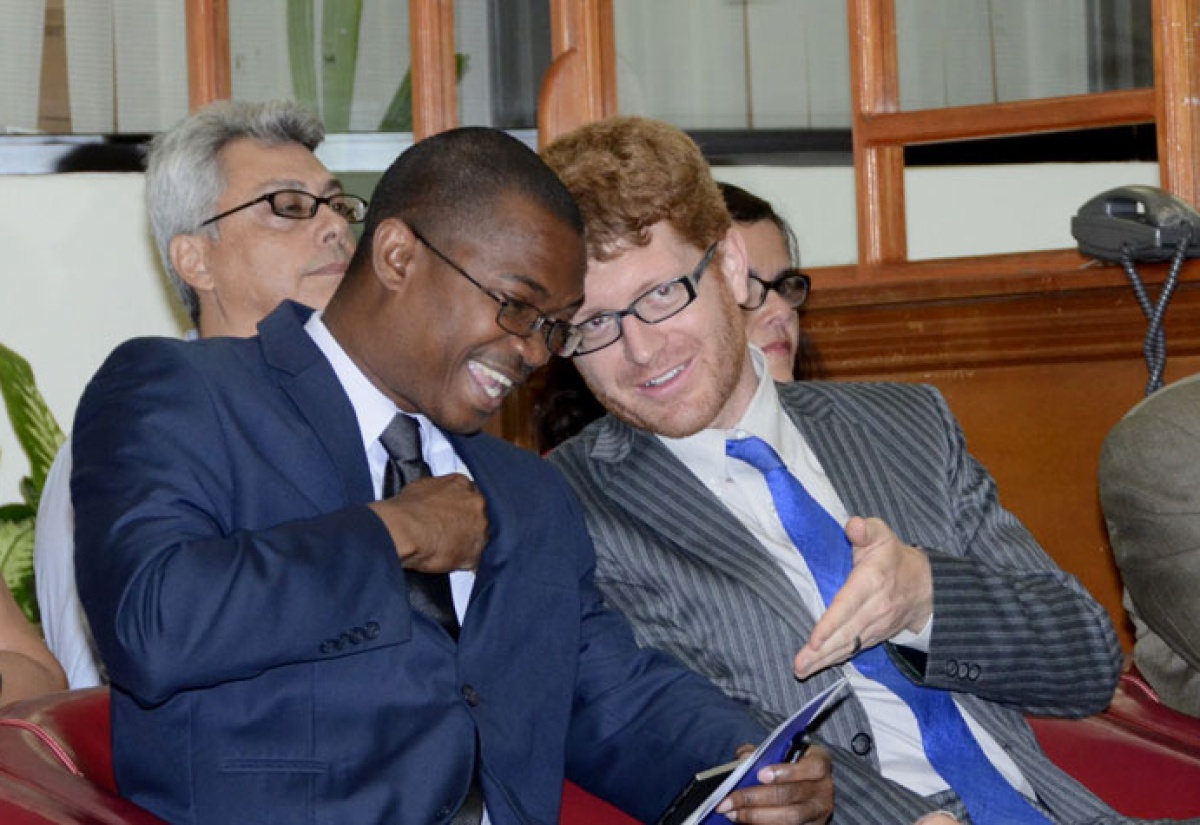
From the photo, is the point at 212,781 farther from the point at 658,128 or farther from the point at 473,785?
the point at 658,128

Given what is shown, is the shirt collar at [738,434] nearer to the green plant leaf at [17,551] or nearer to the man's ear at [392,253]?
the man's ear at [392,253]

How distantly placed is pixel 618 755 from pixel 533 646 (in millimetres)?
188

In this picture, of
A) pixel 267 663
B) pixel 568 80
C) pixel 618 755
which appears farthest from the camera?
pixel 568 80

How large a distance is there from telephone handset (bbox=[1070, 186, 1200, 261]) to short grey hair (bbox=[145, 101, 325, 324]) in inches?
58.7

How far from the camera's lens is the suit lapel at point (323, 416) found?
1.81 m

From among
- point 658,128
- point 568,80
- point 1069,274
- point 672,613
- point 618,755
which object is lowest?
point 618,755

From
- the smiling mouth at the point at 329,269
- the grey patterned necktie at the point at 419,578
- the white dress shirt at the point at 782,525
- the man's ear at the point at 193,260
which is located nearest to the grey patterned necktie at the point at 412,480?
the grey patterned necktie at the point at 419,578

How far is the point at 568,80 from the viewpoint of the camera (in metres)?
3.54

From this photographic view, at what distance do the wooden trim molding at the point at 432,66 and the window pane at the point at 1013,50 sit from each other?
0.98 m

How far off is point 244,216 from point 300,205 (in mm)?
101

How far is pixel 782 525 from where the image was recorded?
2.23 m

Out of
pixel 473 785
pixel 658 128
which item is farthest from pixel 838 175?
pixel 473 785

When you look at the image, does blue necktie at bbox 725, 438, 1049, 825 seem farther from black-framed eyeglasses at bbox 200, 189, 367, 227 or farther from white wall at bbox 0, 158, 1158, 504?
white wall at bbox 0, 158, 1158, 504

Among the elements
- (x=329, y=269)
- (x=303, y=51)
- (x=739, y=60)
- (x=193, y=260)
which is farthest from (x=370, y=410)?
(x=739, y=60)
